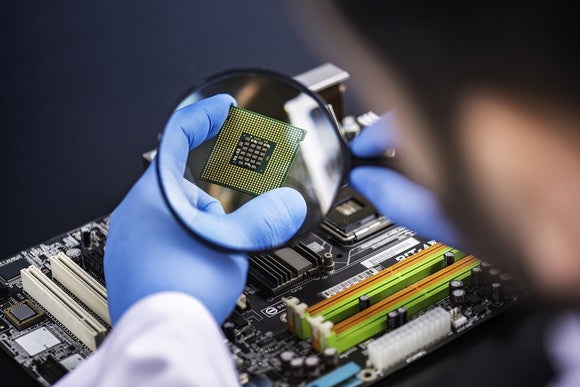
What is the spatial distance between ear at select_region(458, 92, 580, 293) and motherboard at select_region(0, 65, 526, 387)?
1.26m

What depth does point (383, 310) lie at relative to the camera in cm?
445

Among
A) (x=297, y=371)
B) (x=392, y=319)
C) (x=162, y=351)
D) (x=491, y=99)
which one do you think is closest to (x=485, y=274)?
(x=392, y=319)

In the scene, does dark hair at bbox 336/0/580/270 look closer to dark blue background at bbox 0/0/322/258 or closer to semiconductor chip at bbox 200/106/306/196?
semiconductor chip at bbox 200/106/306/196

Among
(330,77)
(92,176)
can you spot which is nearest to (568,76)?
(330,77)

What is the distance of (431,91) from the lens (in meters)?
Result: 2.71

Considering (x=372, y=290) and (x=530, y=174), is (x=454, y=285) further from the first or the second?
(x=530, y=174)

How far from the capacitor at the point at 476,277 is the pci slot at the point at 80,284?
1489 mm

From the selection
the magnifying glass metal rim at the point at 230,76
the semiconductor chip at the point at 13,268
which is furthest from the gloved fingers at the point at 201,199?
the semiconductor chip at the point at 13,268

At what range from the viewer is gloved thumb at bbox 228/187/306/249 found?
404 centimetres

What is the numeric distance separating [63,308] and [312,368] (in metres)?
1.08

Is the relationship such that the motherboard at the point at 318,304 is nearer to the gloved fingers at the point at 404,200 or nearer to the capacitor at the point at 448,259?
the capacitor at the point at 448,259

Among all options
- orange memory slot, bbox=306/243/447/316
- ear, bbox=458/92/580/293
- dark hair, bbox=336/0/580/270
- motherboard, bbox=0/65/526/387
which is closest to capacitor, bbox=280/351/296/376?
motherboard, bbox=0/65/526/387

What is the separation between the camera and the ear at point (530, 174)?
2.69 metres

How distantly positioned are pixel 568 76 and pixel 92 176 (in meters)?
3.52
